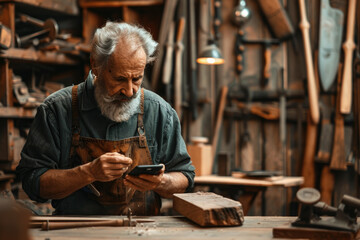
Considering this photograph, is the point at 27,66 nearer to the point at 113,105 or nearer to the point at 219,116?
the point at 219,116

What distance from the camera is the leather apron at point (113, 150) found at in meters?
2.79

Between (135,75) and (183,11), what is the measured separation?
10.3 ft

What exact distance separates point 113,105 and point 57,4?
277 centimetres

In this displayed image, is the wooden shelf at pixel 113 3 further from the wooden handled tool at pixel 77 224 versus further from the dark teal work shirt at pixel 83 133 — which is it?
the wooden handled tool at pixel 77 224

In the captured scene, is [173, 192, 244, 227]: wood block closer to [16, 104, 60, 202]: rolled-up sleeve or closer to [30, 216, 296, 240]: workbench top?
[30, 216, 296, 240]: workbench top

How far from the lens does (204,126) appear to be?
5785 mm

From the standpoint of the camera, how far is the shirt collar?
113 inches

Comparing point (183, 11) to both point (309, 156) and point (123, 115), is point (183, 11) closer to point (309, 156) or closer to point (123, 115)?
point (309, 156)

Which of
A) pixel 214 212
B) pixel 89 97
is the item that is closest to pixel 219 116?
pixel 89 97

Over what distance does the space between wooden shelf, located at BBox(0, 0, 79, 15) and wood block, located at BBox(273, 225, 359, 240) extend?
12.5ft

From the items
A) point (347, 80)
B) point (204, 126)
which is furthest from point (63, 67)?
point (347, 80)

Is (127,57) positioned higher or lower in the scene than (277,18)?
lower

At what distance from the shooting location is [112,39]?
2.75m

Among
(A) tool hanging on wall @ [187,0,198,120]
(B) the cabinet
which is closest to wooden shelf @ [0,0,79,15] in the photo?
(B) the cabinet
